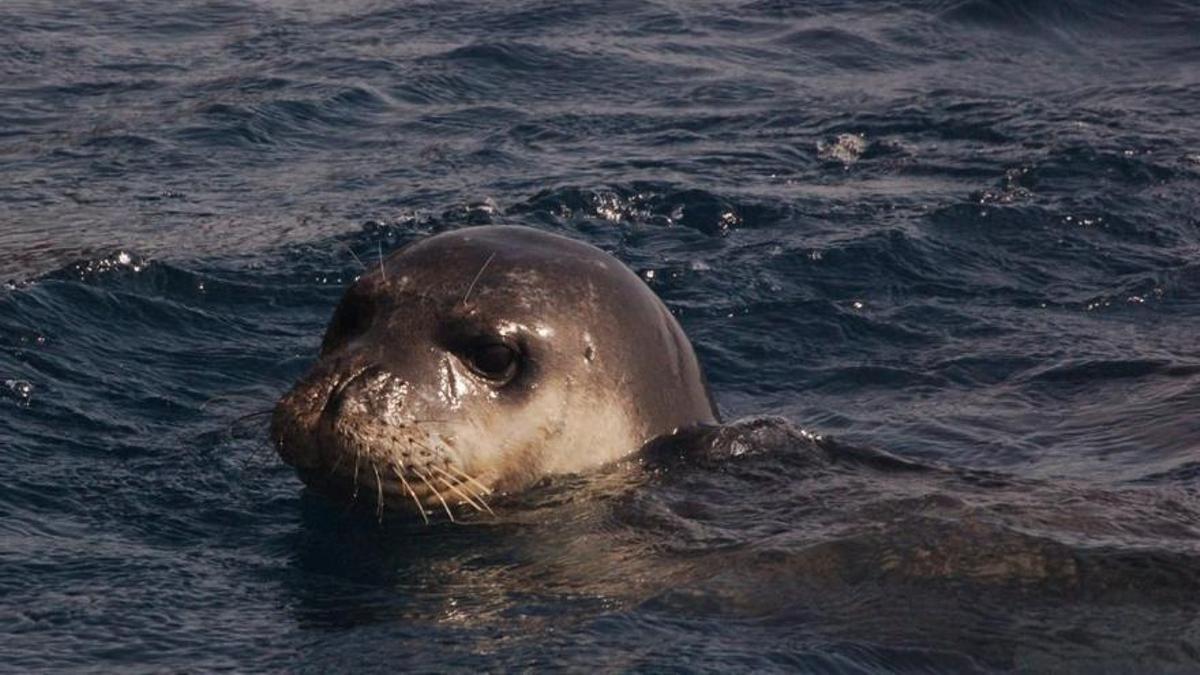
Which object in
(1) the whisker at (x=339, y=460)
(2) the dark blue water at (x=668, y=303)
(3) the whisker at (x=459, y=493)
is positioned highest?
(1) the whisker at (x=339, y=460)

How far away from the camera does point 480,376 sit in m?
7.63

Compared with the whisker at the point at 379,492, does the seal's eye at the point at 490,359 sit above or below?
above

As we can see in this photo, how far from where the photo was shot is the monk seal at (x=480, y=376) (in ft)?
24.2

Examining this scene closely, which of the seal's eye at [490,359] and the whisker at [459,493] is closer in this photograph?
the whisker at [459,493]

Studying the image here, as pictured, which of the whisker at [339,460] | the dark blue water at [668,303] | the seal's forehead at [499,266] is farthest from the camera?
the seal's forehead at [499,266]

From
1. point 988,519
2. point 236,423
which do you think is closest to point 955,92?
point 236,423

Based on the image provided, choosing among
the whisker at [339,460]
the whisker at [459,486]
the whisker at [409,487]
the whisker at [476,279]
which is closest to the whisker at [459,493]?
the whisker at [459,486]

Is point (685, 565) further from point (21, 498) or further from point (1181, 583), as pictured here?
point (21, 498)

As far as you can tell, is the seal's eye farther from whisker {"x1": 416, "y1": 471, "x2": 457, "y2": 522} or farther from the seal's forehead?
whisker {"x1": 416, "y1": 471, "x2": 457, "y2": 522}

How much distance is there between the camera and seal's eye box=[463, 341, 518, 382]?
7.63 meters

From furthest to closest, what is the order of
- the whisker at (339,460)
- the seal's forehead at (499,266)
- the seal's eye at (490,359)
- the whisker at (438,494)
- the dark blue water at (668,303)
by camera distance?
the seal's forehead at (499,266) → the seal's eye at (490,359) → the whisker at (438,494) → the whisker at (339,460) → the dark blue water at (668,303)

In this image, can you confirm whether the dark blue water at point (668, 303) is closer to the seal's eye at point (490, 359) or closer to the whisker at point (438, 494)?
the whisker at point (438, 494)

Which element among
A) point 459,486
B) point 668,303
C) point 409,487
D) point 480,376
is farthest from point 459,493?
point 668,303

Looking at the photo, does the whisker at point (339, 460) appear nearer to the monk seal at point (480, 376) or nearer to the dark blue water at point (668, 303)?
the monk seal at point (480, 376)
